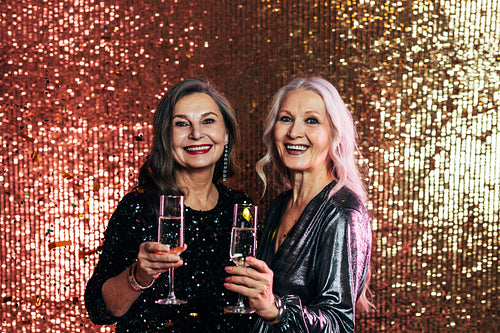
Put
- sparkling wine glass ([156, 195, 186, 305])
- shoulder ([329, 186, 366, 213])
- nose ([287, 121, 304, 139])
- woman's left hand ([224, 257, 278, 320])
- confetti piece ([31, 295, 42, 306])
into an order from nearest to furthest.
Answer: woman's left hand ([224, 257, 278, 320]) < sparkling wine glass ([156, 195, 186, 305]) < shoulder ([329, 186, 366, 213]) < nose ([287, 121, 304, 139]) < confetti piece ([31, 295, 42, 306])

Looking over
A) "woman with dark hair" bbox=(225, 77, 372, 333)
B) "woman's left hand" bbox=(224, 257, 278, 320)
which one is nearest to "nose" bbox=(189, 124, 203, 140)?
"woman with dark hair" bbox=(225, 77, 372, 333)

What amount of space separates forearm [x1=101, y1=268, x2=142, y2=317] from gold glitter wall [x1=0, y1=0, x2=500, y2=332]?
1.06 m

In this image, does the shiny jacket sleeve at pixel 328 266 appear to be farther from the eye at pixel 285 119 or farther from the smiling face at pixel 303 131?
the eye at pixel 285 119

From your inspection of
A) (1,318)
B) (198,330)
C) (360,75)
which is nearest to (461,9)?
(360,75)

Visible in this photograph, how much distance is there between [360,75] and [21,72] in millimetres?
1938

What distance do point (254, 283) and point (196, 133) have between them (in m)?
0.77

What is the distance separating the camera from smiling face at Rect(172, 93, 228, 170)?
2.02 m

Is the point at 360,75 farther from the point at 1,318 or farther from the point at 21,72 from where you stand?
the point at 1,318

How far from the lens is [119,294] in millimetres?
1835

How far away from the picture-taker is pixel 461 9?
2824 mm

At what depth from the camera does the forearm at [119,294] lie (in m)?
1.81

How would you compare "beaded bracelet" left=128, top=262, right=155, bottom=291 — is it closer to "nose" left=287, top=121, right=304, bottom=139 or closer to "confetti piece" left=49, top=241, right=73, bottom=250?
"nose" left=287, top=121, right=304, bottom=139

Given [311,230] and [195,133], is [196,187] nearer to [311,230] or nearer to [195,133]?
[195,133]

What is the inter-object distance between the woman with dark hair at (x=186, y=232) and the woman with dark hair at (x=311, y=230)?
22cm
